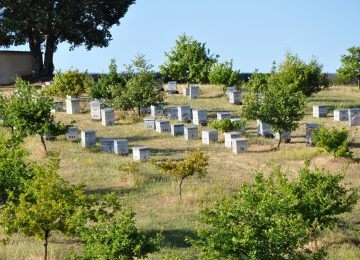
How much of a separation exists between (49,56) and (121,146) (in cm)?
3667

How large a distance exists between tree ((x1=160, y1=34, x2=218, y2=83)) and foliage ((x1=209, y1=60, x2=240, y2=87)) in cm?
476

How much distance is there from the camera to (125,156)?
120ft

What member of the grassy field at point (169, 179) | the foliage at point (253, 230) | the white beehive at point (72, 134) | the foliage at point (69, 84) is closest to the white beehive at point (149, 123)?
the grassy field at point (169, 179)

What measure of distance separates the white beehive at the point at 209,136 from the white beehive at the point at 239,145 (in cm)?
226

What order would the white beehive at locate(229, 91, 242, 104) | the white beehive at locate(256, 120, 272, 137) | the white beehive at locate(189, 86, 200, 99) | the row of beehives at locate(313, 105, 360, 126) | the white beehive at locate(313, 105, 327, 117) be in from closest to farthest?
the white beehive at locate(256, 120, 272, 137)
the row of beehives at locate(313, 105, 360, 126)
the white beehive at locate(313, 105, 327, 117)
the white beehive at locate(229, 91, 242, 104)
the white beehive at locate(189, 86, 200, 99)

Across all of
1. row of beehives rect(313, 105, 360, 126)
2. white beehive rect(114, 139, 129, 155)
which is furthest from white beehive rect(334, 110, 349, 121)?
white beehive rect(114, 139, 129, 155)

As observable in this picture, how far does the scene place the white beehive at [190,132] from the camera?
40531mm

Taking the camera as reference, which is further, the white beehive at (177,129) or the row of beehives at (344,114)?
the row of beehives at (344,114)

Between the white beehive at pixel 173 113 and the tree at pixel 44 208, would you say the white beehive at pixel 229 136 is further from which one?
the tree at pixel 44 208

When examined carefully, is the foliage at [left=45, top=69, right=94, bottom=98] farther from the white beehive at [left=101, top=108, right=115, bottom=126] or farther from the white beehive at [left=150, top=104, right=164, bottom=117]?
the white beehive at [left=101, top=108, right=115, bottom=126]

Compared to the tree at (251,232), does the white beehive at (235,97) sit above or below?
above

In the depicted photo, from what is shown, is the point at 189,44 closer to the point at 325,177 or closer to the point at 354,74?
the point at 354,74

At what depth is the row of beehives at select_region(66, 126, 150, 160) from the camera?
115 ft

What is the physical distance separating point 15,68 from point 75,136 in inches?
1257
